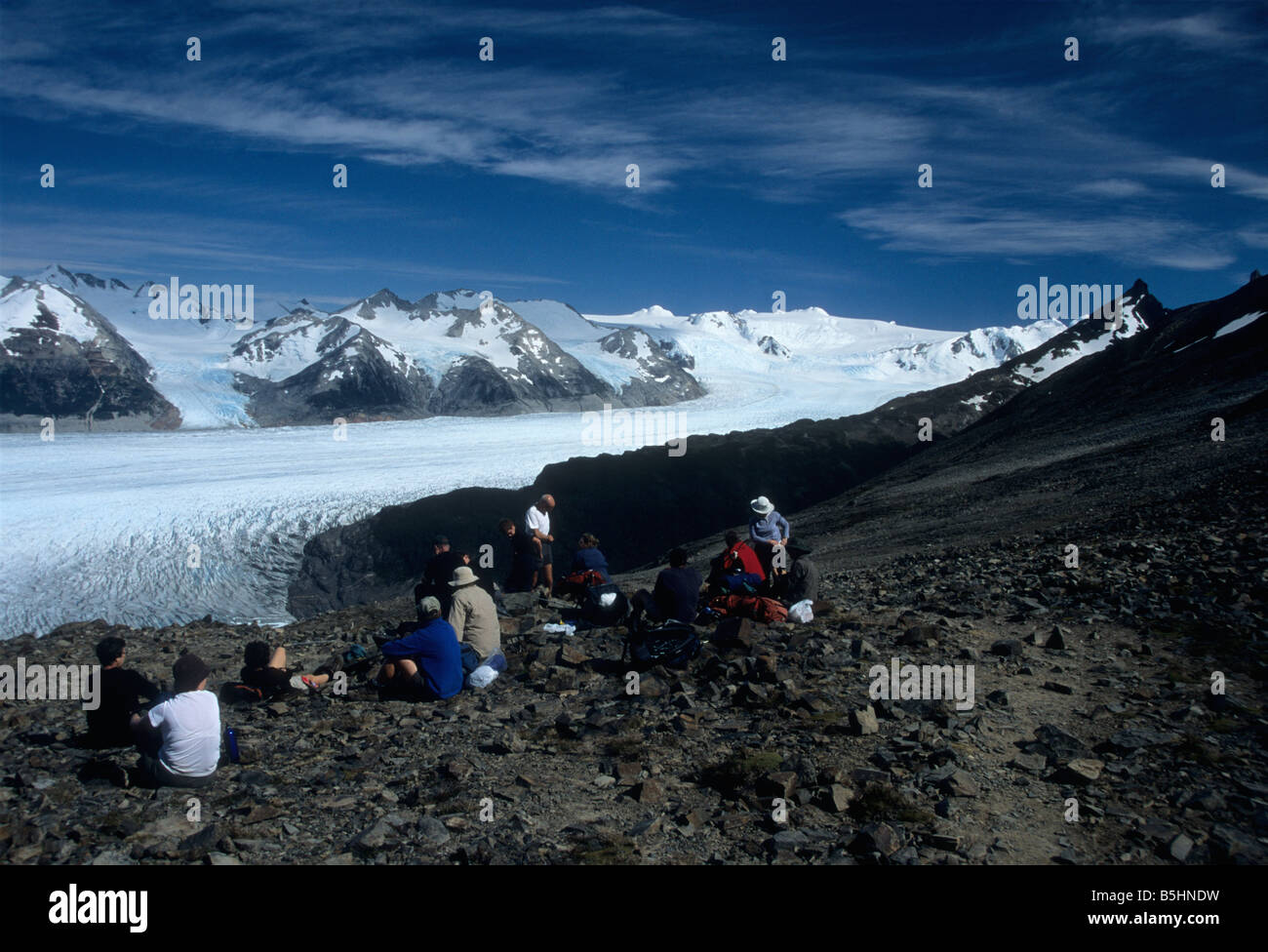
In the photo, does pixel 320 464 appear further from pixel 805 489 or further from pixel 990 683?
pixel 990 683

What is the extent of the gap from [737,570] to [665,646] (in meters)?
2.53

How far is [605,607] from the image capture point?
12781mm

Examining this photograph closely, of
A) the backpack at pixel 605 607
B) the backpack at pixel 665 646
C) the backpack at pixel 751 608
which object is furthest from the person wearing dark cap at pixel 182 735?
the backpack at pixel 751 608

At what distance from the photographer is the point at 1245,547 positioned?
12188 millimetres

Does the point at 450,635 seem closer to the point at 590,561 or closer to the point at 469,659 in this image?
Answer: the point at 469,659

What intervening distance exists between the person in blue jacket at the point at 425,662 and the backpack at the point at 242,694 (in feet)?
5.32

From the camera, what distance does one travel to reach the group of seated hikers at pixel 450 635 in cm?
761

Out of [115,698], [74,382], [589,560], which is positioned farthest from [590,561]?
[74,382]

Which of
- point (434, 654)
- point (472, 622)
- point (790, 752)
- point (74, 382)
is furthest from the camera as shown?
point (74, 382)

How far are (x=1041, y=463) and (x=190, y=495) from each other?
188 feet

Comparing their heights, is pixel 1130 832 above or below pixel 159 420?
below
